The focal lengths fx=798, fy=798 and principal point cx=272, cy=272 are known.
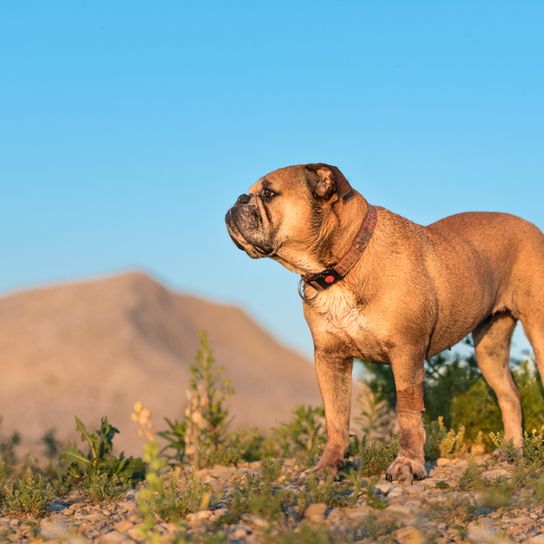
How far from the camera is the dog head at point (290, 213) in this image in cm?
628

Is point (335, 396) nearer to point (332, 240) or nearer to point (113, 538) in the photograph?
point (332, 240)

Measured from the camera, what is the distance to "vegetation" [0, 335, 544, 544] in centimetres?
502

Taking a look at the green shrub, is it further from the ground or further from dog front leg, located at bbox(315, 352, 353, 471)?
the ground

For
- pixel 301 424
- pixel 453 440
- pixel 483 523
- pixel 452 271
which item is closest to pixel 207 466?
pixel 301 424

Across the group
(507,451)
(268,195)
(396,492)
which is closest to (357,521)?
(396,492)

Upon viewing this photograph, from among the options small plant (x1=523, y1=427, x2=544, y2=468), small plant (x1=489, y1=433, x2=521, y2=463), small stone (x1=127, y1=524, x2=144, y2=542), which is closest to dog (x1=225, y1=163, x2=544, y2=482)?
small plant (x1=489, y1=433, x2=521, y2=463)

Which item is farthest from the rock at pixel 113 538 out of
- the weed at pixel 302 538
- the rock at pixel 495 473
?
the rock at pixel 495 473

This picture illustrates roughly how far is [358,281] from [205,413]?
2.92 meters

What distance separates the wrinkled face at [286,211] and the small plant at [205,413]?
2.14 metres

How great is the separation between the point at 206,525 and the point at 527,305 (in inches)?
176

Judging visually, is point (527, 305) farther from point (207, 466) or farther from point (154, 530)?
point (154, 530)

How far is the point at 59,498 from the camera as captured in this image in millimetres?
7098

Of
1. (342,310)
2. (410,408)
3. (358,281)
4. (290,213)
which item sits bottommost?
(410,408)

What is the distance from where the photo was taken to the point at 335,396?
700 cm
